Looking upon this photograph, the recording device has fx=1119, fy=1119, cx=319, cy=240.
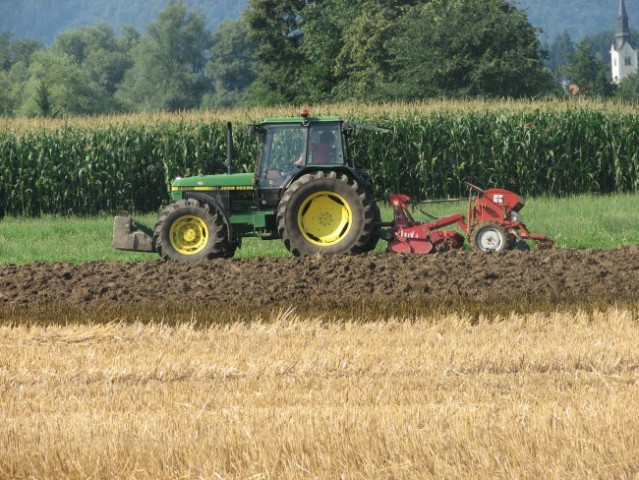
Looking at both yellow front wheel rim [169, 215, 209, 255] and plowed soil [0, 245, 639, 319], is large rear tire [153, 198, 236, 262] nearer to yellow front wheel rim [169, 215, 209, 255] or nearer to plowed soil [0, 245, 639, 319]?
yellow front wheel rim [169, 215, 209, 255]

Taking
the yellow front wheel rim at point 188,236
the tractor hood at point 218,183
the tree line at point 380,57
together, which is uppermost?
the tree line at point 380,57

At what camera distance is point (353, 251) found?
44.6ft

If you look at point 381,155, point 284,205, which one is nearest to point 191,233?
point 284,205

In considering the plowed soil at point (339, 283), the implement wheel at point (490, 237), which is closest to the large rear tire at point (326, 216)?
the plowed soil at point (339, 283)

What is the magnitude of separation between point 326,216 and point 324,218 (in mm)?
38

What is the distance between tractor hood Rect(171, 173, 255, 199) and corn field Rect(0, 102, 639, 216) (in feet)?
32.0

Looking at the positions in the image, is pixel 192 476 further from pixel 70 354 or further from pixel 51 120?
pixel 51 120

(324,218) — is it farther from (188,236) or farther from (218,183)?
(188,236)

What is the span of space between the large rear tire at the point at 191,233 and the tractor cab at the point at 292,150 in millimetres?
646

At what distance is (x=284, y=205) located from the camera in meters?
13.4

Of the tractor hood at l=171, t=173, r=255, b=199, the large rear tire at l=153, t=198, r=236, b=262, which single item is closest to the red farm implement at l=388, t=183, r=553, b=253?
the tractor hood at l=171, t=173, r=255, b=199

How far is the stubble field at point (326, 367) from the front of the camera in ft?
19.0

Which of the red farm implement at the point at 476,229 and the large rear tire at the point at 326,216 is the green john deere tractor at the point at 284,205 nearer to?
the large rear tire at the point at 326,216

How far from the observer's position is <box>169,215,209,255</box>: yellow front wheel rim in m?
13.9
